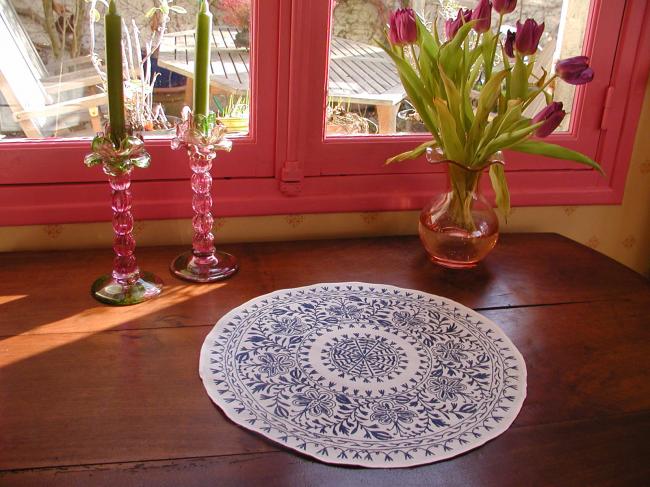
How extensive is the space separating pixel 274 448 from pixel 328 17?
2.57 feet

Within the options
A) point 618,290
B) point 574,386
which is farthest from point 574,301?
point 574,386

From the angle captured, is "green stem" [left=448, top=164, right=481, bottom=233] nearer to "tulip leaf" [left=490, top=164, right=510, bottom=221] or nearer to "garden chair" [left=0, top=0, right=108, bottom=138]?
"tulip leaf" [left=490, top=164, right=510, bottom=221]

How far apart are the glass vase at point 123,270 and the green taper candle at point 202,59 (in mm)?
156

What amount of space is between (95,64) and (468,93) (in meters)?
0.66

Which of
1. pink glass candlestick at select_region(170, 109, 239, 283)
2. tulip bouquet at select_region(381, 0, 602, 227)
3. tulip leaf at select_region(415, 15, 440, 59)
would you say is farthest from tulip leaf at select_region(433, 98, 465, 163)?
pink glass candlestick at select_region(170, 109, 239, 283)

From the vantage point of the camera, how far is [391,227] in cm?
136

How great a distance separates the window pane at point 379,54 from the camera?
1230mm

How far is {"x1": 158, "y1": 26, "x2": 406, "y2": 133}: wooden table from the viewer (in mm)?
1188

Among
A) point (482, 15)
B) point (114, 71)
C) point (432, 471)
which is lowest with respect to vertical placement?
point (432, 471)

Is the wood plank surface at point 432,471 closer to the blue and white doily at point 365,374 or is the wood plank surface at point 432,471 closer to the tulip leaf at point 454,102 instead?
the blue and white doily at point 365,374

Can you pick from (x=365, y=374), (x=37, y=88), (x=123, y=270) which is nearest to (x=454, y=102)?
(x=365, y=374)

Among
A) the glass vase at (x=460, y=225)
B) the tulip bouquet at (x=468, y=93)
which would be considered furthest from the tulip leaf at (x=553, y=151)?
the glass vase at (x=460, y=225)

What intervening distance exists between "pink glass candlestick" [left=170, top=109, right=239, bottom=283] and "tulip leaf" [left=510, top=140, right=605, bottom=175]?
0.50m

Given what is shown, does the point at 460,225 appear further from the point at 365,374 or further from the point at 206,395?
the point at 206,395
